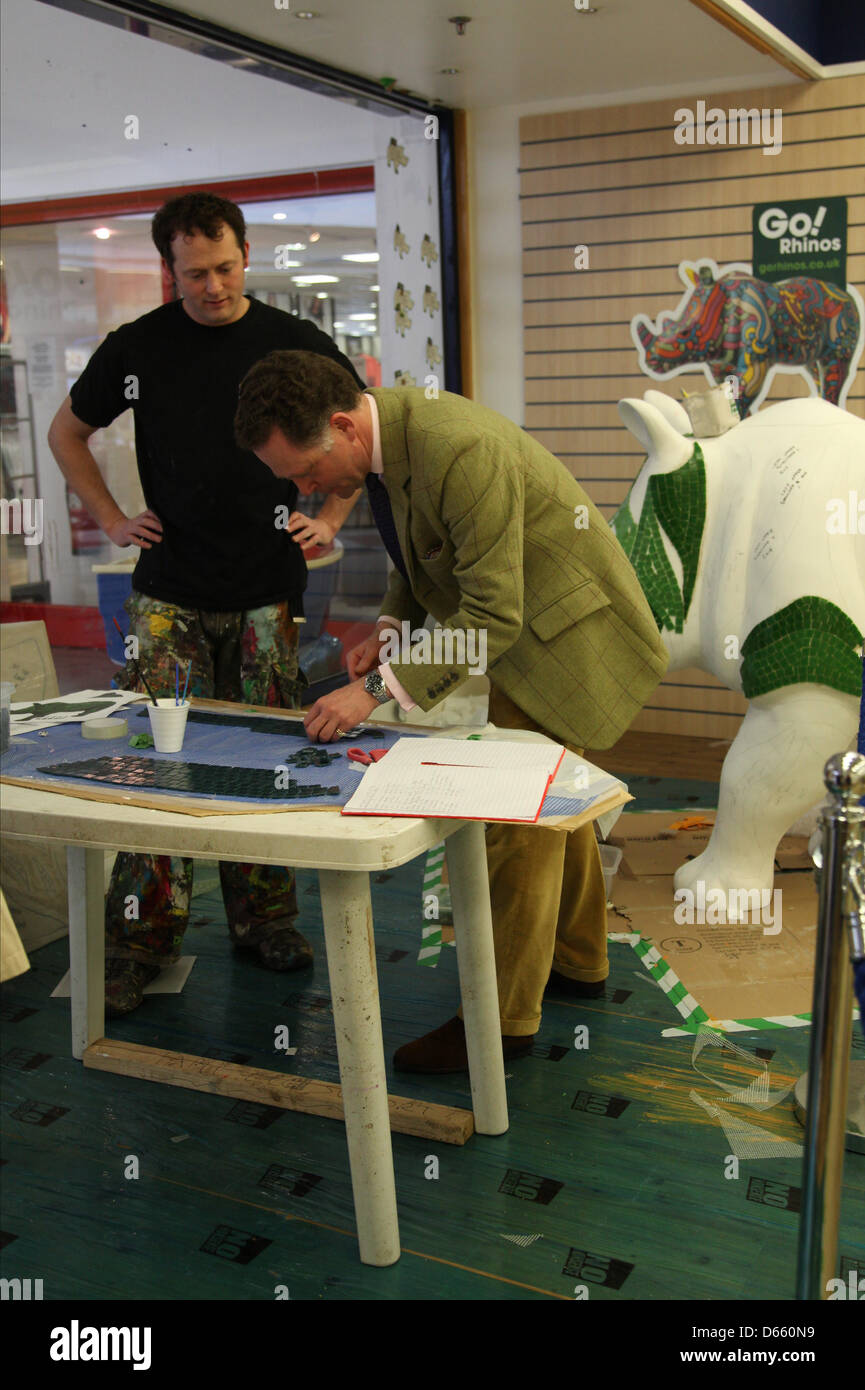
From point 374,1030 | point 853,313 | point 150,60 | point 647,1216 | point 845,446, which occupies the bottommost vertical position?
point 647,1216

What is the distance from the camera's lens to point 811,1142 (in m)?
1.62

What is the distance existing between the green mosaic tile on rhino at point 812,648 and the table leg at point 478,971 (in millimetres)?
1288

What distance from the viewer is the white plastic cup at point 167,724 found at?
8.32 ft

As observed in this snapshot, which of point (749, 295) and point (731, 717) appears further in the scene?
point (731, 717)

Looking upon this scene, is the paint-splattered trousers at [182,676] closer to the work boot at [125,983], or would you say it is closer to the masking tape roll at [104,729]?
the work boot at [125,983]

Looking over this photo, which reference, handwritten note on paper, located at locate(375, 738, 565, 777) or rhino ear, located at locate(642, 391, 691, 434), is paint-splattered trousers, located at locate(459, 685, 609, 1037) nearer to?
handwritten note on paper, located at locate(375, 738, 565, 777)

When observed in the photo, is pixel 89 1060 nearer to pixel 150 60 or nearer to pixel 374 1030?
pixel 374 1030

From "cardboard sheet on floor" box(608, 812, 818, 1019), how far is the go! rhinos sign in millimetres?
2374

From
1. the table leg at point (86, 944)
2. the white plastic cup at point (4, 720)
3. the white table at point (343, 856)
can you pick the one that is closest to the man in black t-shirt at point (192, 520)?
the table leg at point (86, 944)

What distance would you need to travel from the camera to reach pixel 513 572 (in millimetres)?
2529

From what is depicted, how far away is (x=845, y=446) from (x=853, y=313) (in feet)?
6.11

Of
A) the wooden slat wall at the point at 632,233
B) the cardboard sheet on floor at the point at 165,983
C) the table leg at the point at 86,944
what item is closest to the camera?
the table leg at the point at 86,944

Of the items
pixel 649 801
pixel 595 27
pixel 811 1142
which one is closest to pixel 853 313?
pixel 595 27

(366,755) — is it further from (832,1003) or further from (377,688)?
(832,1003)
